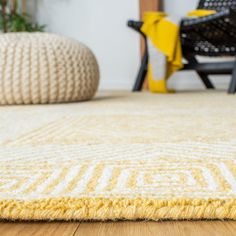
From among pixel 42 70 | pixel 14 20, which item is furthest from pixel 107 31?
pixel 42 70

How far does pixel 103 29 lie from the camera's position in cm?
306

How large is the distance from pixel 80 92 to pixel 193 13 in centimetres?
97

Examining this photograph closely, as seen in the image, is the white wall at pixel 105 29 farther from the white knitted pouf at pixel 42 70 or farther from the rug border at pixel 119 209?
the rug border at pixel 119 209

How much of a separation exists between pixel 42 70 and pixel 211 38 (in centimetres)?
100

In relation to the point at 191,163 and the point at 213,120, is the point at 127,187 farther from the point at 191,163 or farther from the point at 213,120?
the point at 213,120

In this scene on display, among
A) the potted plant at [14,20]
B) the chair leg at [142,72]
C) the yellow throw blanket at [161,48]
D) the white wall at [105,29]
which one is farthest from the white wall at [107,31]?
the yellow throw blanket at [161,48]

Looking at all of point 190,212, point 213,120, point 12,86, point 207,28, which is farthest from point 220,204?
point 207,28

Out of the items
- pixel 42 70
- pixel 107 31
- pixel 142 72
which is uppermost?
pixel 42 70

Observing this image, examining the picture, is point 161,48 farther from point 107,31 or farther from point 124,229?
point 124,229

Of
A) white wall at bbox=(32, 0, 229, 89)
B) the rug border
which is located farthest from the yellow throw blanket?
the rug border

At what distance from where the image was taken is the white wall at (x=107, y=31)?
3.00m

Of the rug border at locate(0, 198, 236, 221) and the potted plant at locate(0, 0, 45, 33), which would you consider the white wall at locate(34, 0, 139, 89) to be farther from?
the rug border at locate(0, 198, 236, 221)

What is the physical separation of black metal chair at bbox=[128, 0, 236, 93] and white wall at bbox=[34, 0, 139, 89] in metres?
0.52

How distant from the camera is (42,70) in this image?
1599mm
